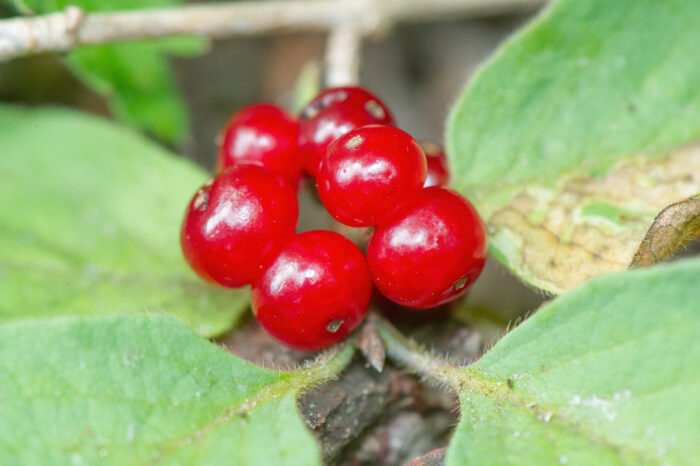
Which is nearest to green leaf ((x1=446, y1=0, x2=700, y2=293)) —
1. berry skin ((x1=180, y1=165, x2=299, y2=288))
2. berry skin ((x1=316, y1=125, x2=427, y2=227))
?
berry skin ((x1=316, y1=125, x2=427, y2=227))

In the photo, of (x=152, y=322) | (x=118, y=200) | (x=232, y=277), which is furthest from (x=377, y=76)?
(x=152, y=322)

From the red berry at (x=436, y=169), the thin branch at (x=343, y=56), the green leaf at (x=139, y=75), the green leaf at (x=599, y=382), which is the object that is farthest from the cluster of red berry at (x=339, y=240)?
the green leaf at (x=139, y=75)

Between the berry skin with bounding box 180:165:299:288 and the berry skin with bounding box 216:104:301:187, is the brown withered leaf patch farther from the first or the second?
the berry skin with bounding box 216:104:301:187

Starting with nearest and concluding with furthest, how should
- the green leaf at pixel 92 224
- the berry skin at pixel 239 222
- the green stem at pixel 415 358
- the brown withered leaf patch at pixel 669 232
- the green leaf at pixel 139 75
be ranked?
the brown withered leaf patch at pixel 669 232 → the berry skin at pixel 239 222 → the green stem at pixel 415 358 → the green leaf at pixel 92 224 → the green leaf at pixel 139 75

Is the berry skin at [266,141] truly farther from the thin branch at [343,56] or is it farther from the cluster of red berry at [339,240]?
the thin branch at [343,56]

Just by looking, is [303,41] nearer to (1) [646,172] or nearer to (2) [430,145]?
(2) [430,145]
